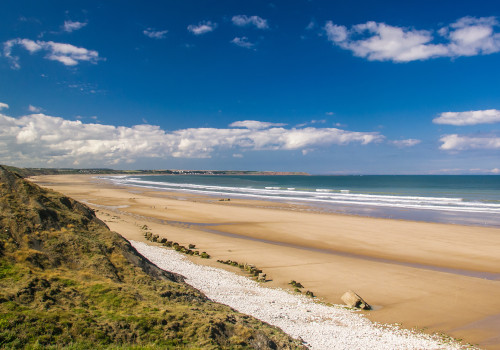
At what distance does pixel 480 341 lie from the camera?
8.10 meters

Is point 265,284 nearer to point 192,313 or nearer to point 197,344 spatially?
point 192,313

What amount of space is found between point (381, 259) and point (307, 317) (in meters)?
9.39

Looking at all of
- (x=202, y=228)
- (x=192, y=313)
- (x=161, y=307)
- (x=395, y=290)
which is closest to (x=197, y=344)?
(x=192, y=313)

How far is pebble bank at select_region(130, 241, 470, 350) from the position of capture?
298 inches

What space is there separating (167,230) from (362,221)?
56.9 ft

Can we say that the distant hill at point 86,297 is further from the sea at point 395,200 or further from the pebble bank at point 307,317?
the sea at point 395,200

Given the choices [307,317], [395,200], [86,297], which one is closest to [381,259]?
[307,317]

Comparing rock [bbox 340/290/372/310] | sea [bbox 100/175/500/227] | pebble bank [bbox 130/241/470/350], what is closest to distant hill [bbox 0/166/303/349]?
pebble bank [bbox 130/241/470/350]

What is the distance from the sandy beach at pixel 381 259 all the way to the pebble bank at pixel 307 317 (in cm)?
79

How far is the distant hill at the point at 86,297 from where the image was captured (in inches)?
202

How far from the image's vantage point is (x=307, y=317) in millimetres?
8789

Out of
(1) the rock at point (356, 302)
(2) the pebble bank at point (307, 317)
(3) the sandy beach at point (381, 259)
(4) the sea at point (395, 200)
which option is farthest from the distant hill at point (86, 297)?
(4) the sea at point (395, 200)

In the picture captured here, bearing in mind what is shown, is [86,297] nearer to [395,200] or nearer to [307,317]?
[307,317]

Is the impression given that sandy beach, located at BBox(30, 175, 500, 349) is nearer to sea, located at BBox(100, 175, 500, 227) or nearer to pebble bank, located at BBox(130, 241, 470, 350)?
pebble bank, located at BBox(130, 241, 470, 350)
